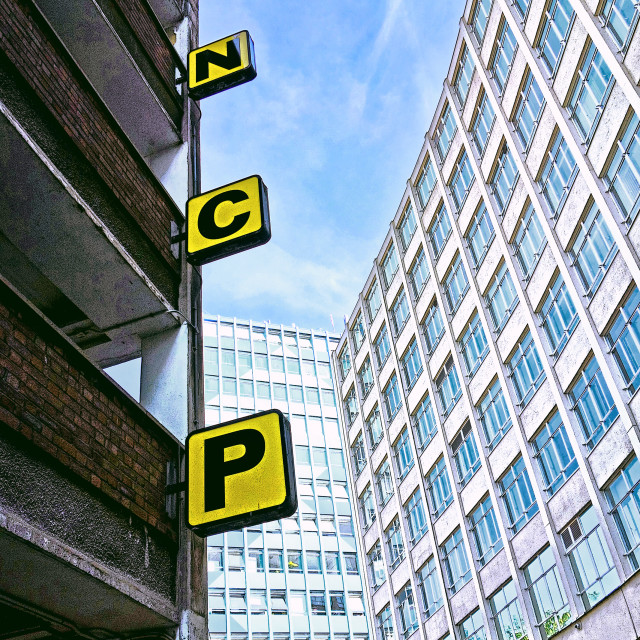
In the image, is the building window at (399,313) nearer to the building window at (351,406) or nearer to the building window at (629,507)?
the building window at (351,406)

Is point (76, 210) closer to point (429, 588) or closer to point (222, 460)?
point (222, 460)

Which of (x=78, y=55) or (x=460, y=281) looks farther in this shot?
(x=460, y=281)

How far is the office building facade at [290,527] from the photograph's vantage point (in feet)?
148

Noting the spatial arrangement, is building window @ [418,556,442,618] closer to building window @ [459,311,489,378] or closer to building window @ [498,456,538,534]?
building window @ [498,456,538,534]

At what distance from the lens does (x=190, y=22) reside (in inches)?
442

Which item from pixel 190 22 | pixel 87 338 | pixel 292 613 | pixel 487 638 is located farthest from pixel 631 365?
pixel 292 613

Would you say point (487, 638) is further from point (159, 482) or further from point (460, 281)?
point (159, 482)

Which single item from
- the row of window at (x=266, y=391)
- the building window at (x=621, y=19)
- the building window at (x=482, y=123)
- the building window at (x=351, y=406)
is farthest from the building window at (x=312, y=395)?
the building window at (x=621, y=19)

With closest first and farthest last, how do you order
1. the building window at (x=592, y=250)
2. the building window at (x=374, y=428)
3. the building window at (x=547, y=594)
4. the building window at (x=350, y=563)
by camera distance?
the building window at (x=592, y=250), the building window at (x=547, y=594), the building window at (x=374, y=428), the building window at (x=350, y=563)

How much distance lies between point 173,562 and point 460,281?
25.9 m

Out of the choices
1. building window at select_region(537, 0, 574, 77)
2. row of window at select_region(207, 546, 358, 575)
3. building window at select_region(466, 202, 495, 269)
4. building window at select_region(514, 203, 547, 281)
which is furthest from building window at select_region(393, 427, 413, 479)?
building window at select_region(537, 0, 574, 77)

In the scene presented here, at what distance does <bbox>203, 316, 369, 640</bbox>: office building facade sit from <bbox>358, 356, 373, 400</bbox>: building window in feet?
29.2

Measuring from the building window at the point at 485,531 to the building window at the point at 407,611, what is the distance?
597 centimetres

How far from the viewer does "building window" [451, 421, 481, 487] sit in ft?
92.7
